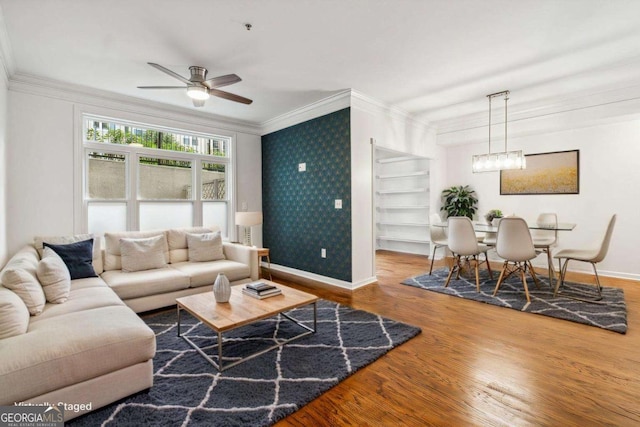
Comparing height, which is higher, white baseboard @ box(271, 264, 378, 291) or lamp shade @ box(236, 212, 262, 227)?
lamp shade @ box(236, 212, 262, 227)

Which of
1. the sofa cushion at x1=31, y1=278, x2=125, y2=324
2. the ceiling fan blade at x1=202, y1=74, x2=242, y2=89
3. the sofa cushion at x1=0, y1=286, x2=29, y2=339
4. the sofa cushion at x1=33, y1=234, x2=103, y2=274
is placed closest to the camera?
the sofa cushion at x1=0, y1=286, x2=29, y2=339

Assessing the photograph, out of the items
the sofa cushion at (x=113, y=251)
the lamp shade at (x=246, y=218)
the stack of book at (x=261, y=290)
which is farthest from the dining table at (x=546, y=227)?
the sofa cushion at (x=113, y=251)

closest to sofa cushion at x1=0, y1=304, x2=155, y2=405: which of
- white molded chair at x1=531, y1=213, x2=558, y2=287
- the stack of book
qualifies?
the stack of book

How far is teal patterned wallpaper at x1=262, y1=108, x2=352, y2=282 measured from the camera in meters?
4.26

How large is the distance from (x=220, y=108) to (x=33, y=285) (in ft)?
10.8

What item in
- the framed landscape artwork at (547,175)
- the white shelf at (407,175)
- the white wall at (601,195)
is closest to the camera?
the white wall at (601,195)

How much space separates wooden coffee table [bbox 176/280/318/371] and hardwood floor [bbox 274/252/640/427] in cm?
70

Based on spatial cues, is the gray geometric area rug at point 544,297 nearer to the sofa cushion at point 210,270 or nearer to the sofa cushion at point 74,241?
the sofa cushion at point 210,270

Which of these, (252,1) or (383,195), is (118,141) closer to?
(252,1)

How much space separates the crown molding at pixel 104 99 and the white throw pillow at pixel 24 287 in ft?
8.44

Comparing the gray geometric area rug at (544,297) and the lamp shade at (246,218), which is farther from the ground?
the lamp shade at (246,218)

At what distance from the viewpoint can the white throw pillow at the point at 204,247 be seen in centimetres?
397

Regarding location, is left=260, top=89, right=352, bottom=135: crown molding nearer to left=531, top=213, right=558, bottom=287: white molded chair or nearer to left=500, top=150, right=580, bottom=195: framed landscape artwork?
left=531, top=213, right=558, bottom=287: white molded chair

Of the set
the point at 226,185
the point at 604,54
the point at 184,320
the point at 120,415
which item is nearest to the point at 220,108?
the point at 226,185
